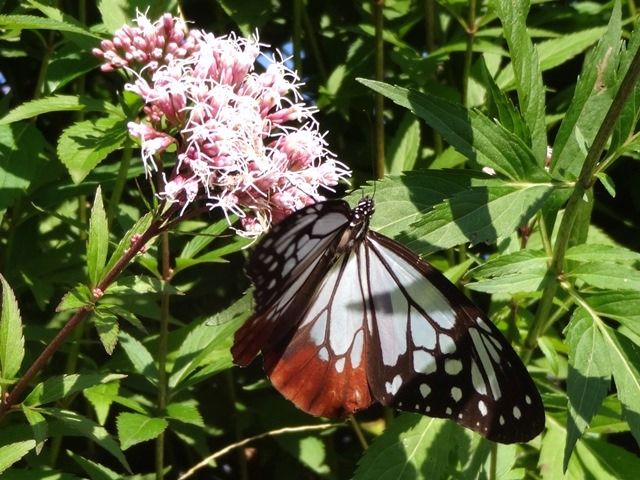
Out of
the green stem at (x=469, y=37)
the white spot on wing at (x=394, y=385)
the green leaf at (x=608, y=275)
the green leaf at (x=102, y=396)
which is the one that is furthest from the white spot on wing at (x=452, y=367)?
the green stem at (x=469, y=37)

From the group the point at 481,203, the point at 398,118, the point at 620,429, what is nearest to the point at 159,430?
the point at 481,203

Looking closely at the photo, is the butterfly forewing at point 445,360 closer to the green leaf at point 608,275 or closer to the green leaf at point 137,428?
the green leaf at point 608,275

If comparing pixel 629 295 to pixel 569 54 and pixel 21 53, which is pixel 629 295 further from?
pixel 21 53

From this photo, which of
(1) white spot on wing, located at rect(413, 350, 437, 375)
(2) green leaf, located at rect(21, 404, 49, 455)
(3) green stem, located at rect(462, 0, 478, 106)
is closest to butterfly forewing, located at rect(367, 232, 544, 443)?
(1) white spot on wing, located at rect(413, 350, 437, 375)

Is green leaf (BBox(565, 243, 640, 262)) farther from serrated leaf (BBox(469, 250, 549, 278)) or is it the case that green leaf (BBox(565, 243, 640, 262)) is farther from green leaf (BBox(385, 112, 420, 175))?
green leaf (BBox(385, 112, 420, 175))

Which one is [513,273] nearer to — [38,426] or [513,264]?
[513,264]

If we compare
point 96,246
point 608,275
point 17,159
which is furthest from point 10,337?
point 608,275
